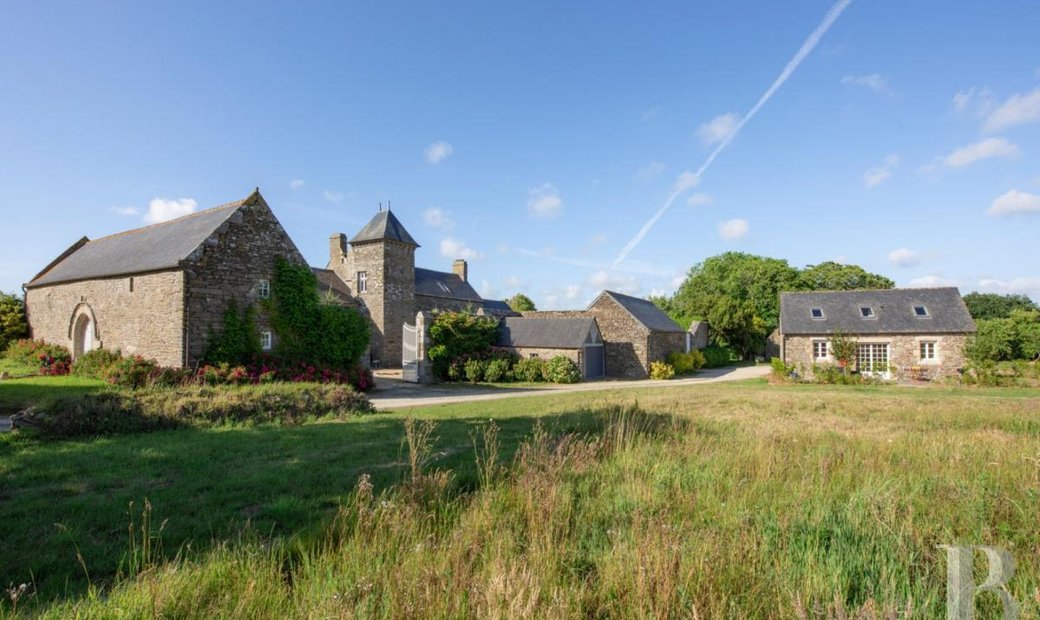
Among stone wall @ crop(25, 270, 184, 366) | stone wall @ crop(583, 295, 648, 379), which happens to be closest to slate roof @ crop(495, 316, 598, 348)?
stone wall @ crop(583, 295, 648, 379)

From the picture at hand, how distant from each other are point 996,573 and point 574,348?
82.7 feet

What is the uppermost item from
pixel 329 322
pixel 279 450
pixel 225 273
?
pixel 225 273

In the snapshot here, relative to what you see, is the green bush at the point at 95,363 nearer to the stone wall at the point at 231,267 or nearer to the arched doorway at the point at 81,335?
the arched doorway at the point at 81,335

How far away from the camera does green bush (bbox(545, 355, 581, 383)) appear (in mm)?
27328

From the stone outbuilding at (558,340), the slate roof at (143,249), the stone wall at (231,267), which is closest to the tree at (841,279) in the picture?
the stone outbuilding at (558,340)

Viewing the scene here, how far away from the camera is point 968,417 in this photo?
10164 mm

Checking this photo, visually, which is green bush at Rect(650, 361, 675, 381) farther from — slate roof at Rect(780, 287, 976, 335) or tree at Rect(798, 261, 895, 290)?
tree at Rect(798, 261, 895, 290)

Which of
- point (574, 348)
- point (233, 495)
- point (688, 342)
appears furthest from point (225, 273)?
point (688, 342)

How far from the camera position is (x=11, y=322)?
86.7 feet

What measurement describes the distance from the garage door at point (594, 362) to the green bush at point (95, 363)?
Result: 2164 cm

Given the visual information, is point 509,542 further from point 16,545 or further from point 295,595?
point 16,545

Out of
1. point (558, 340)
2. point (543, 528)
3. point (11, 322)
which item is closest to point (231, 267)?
point (558, 340)

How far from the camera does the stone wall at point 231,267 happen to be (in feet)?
58.0

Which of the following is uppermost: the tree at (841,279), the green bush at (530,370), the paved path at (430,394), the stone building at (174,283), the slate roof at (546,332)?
the tree at (841,279)
